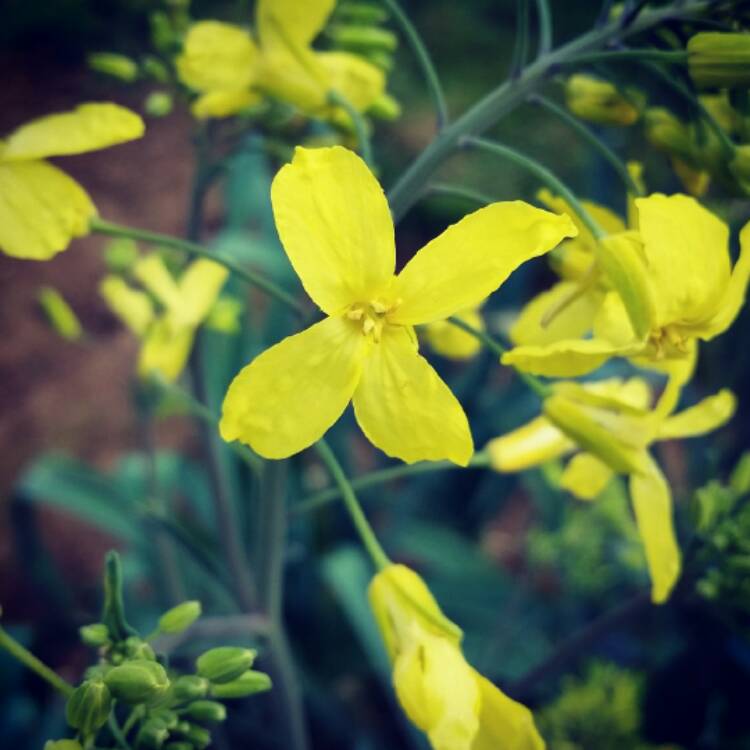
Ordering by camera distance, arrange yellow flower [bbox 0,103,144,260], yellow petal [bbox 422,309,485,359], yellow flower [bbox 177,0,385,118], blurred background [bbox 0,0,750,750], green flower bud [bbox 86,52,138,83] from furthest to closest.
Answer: blurred background [bbox 0,0,750,750] < green flower bud [bbox 86,52,138,83] < yellow petal [bbox 422,309,485,359] < yellow flower [bbox 177,0,385,118] < yellow flower [bbox 0,103,144,260]

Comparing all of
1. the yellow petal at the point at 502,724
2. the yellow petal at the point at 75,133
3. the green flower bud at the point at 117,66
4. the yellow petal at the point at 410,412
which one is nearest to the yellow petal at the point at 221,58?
the yellow petal at the point at 75,133

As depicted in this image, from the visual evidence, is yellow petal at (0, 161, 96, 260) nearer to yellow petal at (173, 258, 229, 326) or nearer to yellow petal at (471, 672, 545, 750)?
yellow petal at (173, 258, 229, 326)

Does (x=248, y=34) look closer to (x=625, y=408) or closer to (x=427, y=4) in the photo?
(x=625, y=408)

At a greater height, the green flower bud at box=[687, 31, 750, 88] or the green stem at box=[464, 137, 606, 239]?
the green flower bud at box=[687, 31, 750, 88]

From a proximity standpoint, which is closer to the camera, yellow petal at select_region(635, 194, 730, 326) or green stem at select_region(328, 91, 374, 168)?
yellow petal at select_region(635, 194, 730, 326)

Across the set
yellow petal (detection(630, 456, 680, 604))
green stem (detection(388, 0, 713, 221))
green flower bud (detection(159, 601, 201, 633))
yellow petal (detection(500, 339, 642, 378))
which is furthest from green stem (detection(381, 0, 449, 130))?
green flower bud (detection(159, 601, 201, 633))

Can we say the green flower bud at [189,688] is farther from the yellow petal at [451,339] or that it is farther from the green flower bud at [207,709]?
the yellow petal at [451,339]

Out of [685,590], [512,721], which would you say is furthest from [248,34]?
[685,590]
